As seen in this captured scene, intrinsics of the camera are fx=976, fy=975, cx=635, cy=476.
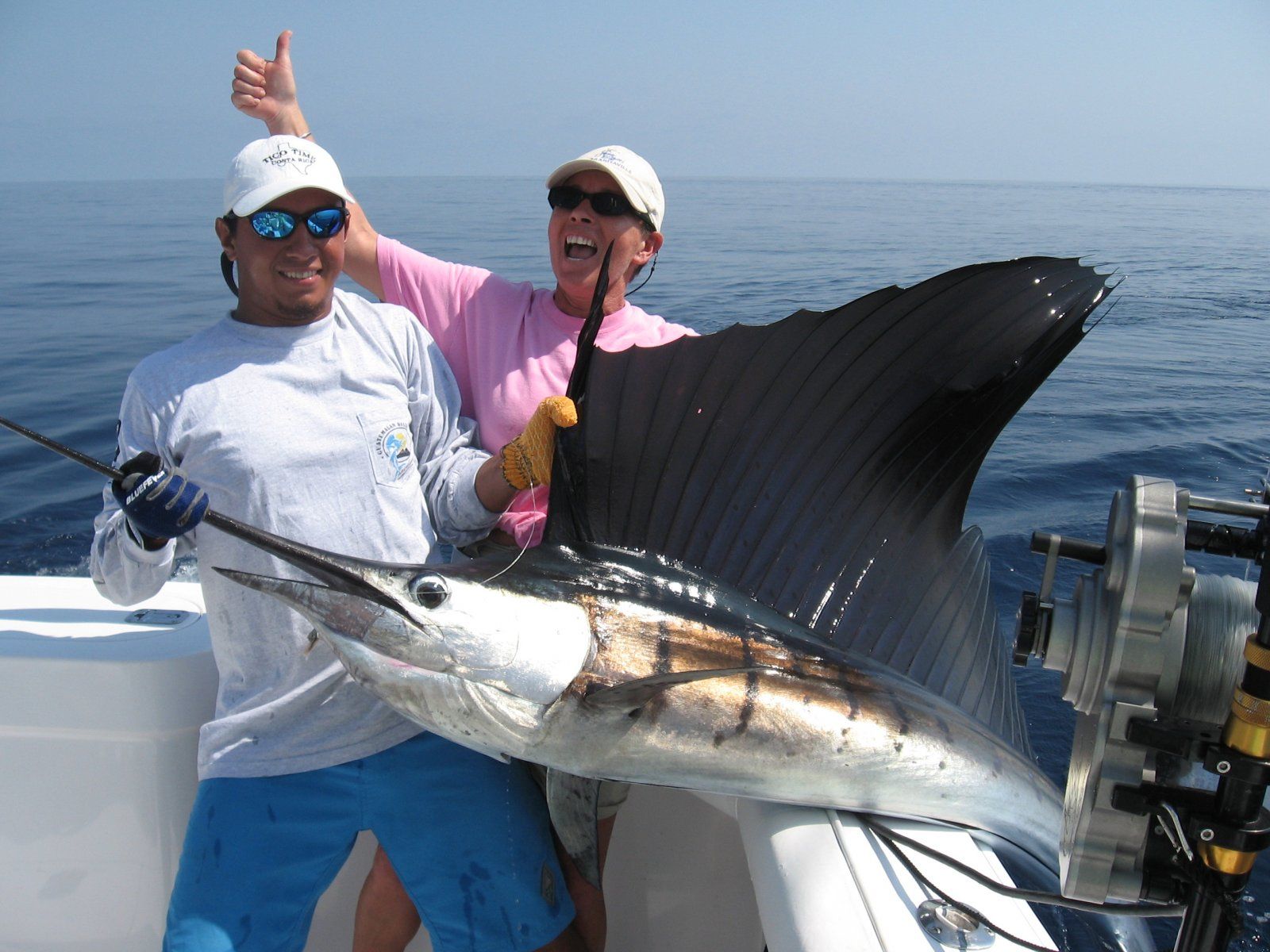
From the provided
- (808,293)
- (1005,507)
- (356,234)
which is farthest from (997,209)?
(356,234)

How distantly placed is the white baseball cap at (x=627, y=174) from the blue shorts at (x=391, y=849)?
1.13 m

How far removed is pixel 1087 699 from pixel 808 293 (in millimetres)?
8592

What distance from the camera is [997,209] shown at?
18703 mm

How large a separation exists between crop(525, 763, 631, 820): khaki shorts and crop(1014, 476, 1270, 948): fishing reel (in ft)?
2.81

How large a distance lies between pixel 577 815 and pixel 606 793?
330 millimetres

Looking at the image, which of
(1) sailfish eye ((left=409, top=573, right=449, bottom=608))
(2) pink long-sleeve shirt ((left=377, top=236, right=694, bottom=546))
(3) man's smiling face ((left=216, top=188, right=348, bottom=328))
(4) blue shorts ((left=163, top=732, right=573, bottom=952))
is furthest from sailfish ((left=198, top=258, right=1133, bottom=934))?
(3) man's smiling face ((left=216, top=188, right=348, bottom=328))

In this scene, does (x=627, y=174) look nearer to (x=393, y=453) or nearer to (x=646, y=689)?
(x=393, y=453)

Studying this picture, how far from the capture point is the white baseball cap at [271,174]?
164cm

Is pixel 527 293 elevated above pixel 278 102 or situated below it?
below

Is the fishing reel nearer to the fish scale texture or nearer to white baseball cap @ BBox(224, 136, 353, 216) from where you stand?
the fish scale texture

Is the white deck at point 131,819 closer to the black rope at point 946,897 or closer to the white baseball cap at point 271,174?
the black rope at point 946,897

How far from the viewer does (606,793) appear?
5.65ft

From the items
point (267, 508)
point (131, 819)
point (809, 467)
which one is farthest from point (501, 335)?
point (131, 819)

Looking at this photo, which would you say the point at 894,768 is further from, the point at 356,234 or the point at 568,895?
the point at 356,234
